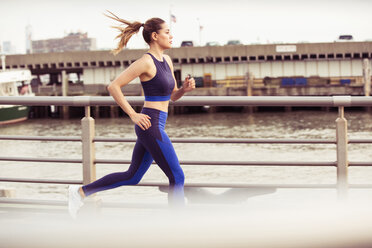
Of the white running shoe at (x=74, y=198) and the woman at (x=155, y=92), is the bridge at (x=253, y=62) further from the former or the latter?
the woman at (x=155, y=92)

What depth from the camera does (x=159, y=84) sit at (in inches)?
139

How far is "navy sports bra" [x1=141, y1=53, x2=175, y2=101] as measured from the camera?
11.6ft

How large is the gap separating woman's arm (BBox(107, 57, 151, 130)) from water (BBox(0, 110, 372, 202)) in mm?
1371

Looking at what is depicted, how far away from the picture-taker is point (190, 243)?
0.46m

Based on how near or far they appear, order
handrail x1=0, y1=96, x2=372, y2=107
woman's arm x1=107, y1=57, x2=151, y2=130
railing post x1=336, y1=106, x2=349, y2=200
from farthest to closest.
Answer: railing post x1=336, y1=106, x2=349, y2=200 → handrail x1=0, y1=96, x2=372, y2=107 → woman's arm x1=107, y1=57, x2=151, y2=130

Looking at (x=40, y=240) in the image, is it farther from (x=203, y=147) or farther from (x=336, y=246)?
(x=203, y=147)

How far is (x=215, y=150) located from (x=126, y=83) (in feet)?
82.6

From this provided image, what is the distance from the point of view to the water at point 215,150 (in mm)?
20031

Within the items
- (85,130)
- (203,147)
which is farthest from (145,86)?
(203,147)

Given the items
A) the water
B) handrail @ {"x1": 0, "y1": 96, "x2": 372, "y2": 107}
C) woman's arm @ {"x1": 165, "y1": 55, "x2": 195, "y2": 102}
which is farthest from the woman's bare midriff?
the water

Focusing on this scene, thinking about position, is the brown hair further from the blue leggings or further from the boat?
the boat

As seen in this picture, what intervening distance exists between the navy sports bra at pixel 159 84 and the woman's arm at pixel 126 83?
7 centimetres

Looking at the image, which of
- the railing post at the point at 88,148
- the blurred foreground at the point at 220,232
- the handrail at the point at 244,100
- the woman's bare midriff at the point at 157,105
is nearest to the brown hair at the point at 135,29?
the woman's bare midriff at the point at 157,105

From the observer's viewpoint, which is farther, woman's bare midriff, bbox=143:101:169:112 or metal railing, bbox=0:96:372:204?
metal railing, bbox=0:96:372:204
